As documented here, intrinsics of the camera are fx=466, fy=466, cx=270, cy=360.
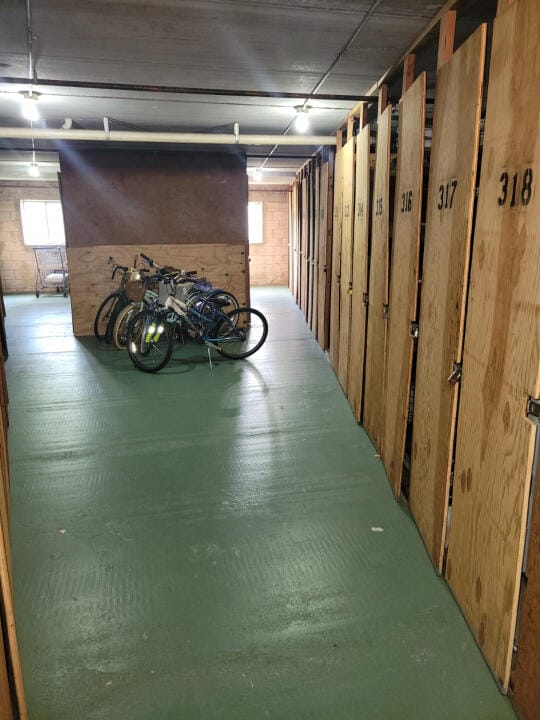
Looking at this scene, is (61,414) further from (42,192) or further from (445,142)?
(42,192)

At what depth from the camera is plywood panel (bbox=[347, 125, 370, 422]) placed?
3.16m

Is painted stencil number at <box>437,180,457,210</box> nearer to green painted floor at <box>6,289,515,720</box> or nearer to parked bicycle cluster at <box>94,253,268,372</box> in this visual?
green painted floor at <box>6,289,515,720</box>

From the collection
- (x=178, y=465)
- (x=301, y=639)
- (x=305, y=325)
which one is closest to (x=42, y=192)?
(x=305, y=325)

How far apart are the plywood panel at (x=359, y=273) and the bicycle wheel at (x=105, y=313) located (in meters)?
3.42

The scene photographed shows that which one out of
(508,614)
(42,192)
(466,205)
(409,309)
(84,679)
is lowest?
(84,679)

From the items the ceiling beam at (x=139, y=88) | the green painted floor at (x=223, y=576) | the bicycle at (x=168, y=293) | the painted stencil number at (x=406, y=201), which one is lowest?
the green painted floor at (x=223, y=576)

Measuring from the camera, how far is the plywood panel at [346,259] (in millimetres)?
3639

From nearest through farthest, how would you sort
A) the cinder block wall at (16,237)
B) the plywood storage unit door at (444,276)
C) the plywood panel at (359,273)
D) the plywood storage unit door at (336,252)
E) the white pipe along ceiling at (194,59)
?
the plywood storage unit door at (444,276), the white pipe along ceiling at (194,59), the plywood panel at (359,273), the plywood storage unit door at (336,252), the cinder block wall at (16,237)

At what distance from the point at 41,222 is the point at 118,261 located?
17.5 feet

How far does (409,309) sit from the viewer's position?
7.71 feet

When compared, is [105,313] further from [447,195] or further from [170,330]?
[447,195]

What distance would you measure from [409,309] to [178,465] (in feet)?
5.50

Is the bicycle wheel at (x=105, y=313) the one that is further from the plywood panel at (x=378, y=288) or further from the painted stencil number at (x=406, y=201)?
the painted stencil number at (x=406, y=201)

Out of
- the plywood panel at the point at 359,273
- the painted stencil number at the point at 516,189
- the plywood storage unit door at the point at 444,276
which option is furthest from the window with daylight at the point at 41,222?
the painted stencil number at the point at 516,189
